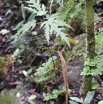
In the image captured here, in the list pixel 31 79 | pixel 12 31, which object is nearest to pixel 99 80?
pixel 31 79

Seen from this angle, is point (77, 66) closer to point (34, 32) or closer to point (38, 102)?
point (38, 102)

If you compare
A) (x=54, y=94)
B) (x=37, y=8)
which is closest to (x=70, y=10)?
(x=37, y=8)

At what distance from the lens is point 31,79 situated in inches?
118

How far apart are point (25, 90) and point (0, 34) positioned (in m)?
1.45

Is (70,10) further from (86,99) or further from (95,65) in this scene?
(86,99)

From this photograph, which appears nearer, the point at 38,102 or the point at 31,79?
the point at 38,102

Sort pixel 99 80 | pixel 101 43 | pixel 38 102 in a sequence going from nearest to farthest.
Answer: pixel 101 43, pixel 99 80, pixel 38 102

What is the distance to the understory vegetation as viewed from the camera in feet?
6.79

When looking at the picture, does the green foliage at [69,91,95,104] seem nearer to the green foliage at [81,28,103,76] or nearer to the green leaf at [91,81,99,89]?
the green leaf at [91,81,99,89]

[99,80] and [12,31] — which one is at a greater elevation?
[12,31]

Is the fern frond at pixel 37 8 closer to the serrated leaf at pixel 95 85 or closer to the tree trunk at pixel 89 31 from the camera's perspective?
the tree trunk at pixel 89 31

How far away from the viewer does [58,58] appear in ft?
9.61

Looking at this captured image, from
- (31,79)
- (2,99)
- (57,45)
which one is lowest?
(2,99)

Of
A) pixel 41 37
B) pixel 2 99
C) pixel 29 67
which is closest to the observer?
pixel 2 99
